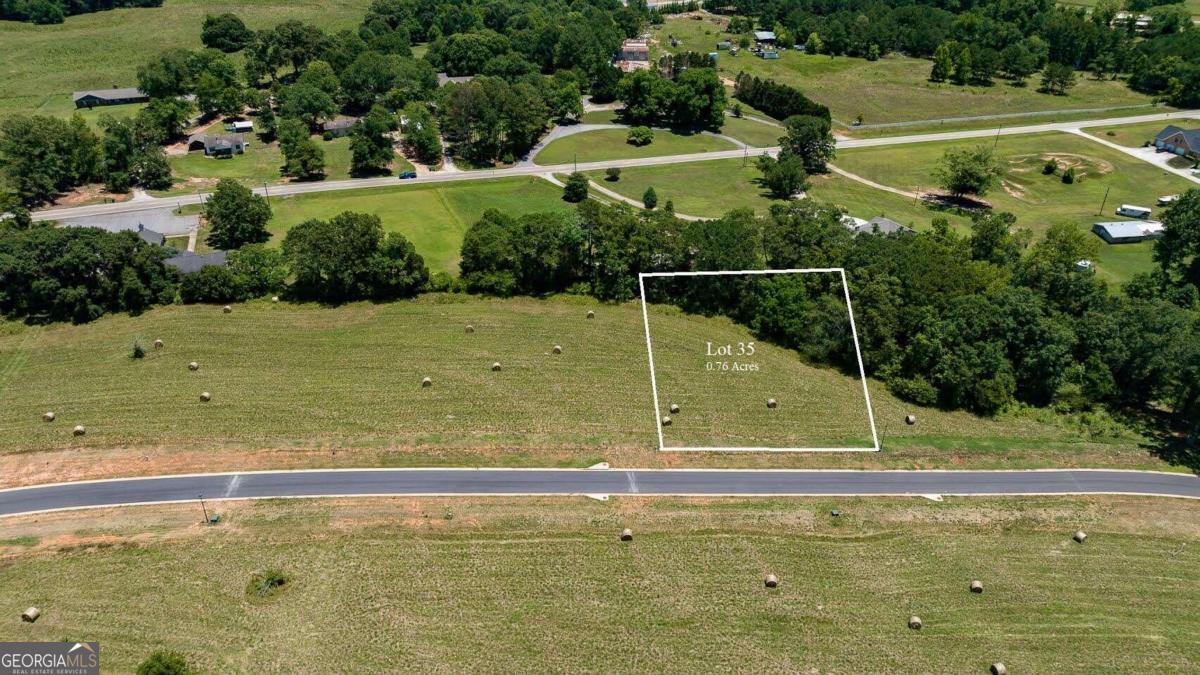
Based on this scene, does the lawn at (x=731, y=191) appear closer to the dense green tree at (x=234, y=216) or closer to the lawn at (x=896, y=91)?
the lawn at (x=896, y=91)

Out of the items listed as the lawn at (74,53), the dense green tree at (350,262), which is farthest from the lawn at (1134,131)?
the lawn at (74,53)

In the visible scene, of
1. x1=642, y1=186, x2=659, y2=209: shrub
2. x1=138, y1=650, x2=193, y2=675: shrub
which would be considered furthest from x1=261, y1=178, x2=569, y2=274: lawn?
x1=138, y1=650, x2=193, y2=675: shrub

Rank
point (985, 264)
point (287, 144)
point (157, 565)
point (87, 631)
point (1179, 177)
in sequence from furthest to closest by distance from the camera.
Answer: point (1179, 177)
point (287, 144)
point (985, 264)
point (157, 565)
point (87, 631)

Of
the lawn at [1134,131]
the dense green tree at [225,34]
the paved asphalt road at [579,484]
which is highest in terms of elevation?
the dense green tree at [225,34]

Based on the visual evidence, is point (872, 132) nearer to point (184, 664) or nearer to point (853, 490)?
point (853, 490)

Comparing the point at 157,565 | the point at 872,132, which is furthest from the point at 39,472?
the point at 872,132

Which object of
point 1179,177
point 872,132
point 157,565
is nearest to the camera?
point 157,565

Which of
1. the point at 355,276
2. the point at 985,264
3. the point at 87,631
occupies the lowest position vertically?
the point at 87,631
